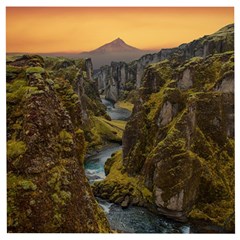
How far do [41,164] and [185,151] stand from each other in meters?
24.2

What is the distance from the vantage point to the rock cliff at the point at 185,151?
39.0m

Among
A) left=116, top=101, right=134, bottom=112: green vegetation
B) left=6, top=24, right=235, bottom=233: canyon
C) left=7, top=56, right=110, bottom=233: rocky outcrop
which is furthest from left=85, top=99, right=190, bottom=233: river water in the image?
left=116, top=101, right=134, bottom=112: green vegetation

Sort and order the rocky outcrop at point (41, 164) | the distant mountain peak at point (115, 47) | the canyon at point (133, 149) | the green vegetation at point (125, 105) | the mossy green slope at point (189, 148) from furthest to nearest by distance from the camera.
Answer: the green vegetation at point (125, 105)
the mossy green slope at point (189, 148)
the distant mountain peak at point (115, 47)
the canyon at point (133, 149)
the rocky outcrop at point (41, 164)

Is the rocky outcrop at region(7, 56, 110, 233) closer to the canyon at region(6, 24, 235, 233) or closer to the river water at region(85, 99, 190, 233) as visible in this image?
the canyon at region(6, 24, 235, 233)

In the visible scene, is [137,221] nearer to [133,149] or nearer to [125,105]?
[133,149]

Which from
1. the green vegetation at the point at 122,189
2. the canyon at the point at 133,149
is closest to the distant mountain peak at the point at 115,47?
the canyon at the point at 133,149

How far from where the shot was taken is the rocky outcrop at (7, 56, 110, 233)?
1811 centimetres

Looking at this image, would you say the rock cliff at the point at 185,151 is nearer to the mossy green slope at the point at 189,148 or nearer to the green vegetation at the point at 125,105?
the mossy green slope at the point at 189,148

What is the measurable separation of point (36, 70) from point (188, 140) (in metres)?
25.0

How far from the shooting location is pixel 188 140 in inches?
1644

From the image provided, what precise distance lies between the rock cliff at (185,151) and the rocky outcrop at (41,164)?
63.1 ft

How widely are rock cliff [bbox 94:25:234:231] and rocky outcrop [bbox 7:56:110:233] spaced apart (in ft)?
63.1

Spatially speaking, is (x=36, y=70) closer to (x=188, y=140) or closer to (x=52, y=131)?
(x=52, y=131)
